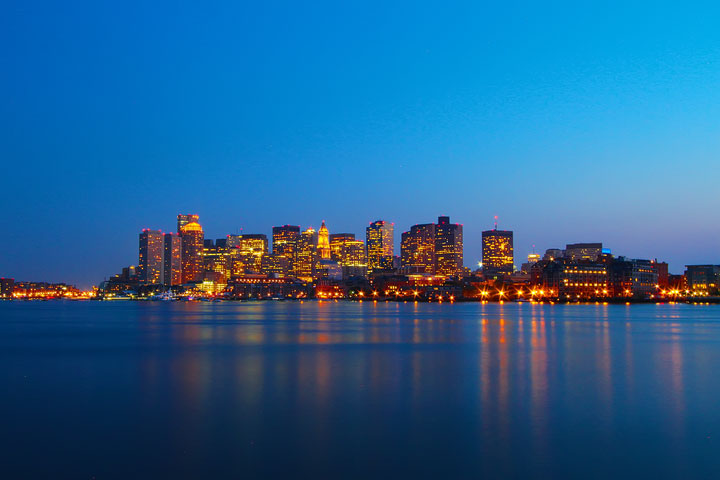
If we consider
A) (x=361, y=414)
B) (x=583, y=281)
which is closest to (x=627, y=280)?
(x=583, y=281)

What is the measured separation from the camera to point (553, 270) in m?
199

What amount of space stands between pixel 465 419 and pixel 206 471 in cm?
831

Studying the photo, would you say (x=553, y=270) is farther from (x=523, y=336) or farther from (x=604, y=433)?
(x=604, y=433)

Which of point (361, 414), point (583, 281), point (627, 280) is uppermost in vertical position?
point (627, 280)

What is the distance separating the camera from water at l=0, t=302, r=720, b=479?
1427 cm

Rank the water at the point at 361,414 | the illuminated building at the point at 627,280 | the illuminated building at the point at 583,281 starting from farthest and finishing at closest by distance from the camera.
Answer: the illuminated building at the point at 583,281, the illuminated building at the point at 627,280, the water at the point at 361,414

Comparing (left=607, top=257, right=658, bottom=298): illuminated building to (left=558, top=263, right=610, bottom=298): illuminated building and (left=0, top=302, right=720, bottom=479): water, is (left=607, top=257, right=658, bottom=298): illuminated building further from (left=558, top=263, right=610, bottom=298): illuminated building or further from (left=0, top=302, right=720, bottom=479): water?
(left=0, top=302, right=720, bottom=479): water

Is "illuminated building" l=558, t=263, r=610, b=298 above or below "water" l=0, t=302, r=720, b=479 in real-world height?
above

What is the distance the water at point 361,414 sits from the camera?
14.3 metres

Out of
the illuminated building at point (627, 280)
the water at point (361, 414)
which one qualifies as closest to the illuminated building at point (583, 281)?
the illuminated building at point (627, 280)

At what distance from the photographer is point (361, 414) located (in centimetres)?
1978

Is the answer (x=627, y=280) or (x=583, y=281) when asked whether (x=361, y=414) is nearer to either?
(x=583, y=281)

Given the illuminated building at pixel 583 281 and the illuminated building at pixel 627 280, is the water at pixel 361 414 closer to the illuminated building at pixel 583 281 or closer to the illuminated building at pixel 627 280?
the illuminated building at pixel 583 281

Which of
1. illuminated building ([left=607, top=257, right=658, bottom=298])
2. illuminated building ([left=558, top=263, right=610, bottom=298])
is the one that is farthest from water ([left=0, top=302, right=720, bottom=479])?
illuminated building ([left=607, top=257, right=658, bottom=298])
